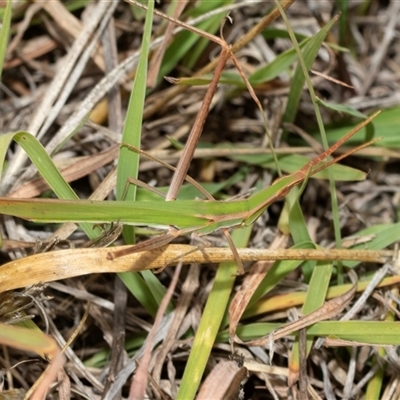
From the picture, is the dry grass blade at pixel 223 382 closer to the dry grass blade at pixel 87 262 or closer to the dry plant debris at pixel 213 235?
the dry plant debris at pixel 213 235

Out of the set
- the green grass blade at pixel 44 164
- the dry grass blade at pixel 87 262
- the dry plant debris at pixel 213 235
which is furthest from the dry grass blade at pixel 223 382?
the green grass blade at pixel 44 164

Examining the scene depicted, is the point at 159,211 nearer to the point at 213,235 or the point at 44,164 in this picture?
the point at 44,164

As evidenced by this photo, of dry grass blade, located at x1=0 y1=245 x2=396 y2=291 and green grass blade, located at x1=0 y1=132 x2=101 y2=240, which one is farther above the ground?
green grass blade, located at x1=0 y1=132 x2=101 y2=240

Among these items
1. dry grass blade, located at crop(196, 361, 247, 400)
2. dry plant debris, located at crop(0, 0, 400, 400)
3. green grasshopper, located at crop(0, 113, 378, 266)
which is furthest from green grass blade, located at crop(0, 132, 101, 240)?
dry grass blade, located at crop(196, 361, 247, 400)

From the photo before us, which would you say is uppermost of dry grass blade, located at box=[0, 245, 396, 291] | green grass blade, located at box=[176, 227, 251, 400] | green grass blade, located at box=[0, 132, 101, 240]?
green grass blade, located at box=[0, 132, 101, 240]

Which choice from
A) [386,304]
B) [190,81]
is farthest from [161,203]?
[386,304]

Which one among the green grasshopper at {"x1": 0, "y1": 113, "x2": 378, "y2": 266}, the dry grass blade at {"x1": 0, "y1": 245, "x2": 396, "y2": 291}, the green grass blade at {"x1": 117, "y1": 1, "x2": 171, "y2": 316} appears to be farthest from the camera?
the green grass blade at {"x1": 117, "y1": 1, "x2": 171, "y2": 316}

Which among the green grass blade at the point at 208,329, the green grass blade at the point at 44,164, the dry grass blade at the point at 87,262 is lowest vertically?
the green grass blade at the point at 208,329

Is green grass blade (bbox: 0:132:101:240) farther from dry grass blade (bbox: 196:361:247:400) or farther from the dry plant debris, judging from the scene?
dry grass blade (bbox: 196:361:247:400)
